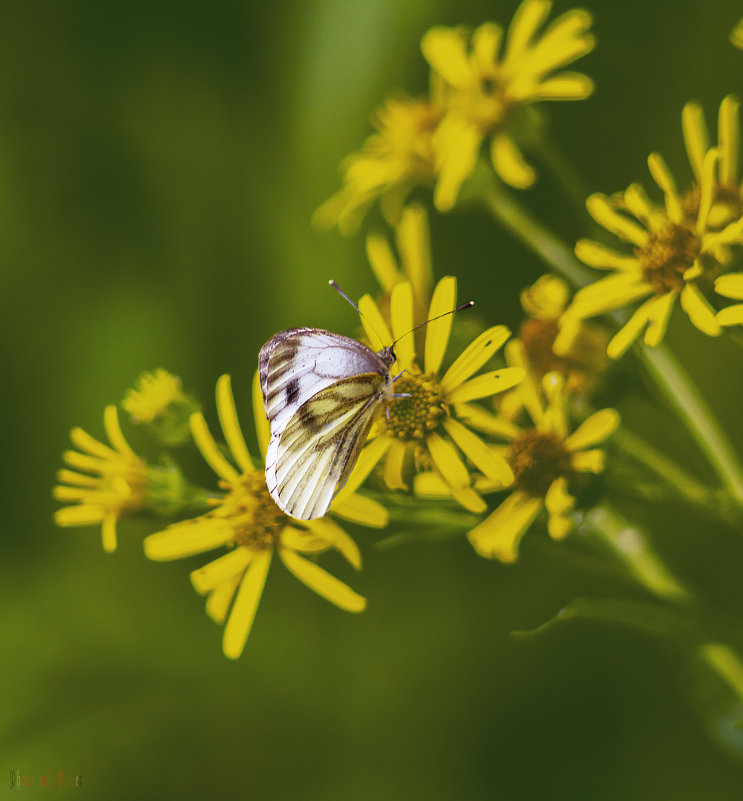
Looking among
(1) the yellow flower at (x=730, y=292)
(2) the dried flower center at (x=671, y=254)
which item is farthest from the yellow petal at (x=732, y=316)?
(2) the dried flower center at (x=671, y=254)

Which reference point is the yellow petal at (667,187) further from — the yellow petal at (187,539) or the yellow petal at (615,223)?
the yellow petal at (187,539)

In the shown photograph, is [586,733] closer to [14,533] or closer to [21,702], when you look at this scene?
[21,702]

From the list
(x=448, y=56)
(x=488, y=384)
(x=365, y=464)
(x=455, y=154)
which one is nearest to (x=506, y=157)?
(x=455, y=154)

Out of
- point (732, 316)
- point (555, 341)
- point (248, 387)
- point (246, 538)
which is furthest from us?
point (248, 387)

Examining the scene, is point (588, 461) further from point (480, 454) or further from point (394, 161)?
point (394, 161)

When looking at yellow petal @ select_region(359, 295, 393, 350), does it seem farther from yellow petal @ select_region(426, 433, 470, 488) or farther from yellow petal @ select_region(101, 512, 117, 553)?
yellow petal @ select_region(101, 512, 117, 553)

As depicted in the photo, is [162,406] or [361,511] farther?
[162,406]

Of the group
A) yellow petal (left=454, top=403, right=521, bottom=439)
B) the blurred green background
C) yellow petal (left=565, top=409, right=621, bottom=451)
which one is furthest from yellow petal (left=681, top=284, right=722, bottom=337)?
the blurred green background
